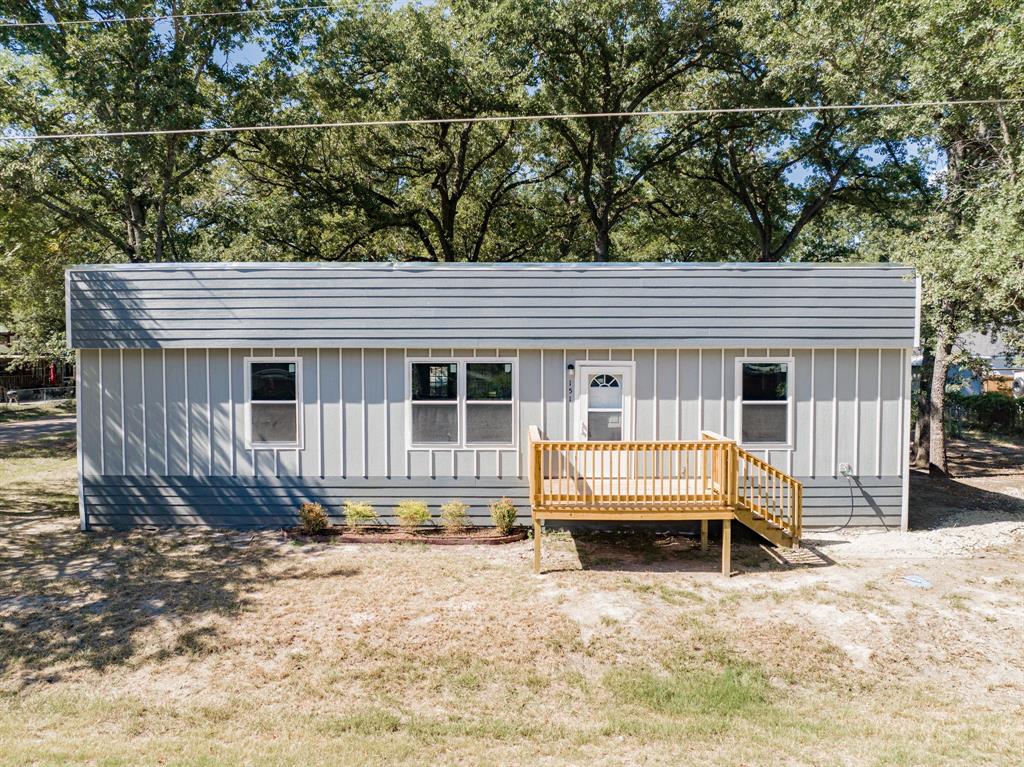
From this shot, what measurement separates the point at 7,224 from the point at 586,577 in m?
17.6

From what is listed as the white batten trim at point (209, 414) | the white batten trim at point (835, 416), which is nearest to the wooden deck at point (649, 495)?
the white batten trim at point (835, 416)

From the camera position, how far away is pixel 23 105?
13.9 m

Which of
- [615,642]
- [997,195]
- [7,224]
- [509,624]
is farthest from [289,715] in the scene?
[7,224]

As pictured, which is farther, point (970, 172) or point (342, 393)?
point (970, 172)

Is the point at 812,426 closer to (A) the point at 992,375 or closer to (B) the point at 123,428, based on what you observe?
(B) the point at 123,428

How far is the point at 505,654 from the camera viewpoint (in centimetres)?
525

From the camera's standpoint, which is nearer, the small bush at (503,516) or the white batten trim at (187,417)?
the small bush at (503,516)

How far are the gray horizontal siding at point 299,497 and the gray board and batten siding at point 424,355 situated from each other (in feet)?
0.07

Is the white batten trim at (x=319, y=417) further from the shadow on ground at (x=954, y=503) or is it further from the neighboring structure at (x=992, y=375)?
the neighboring structure at (x=992, y=375)

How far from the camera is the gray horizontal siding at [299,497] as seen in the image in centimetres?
903

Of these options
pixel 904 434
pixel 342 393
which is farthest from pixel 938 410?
pixel 342 393

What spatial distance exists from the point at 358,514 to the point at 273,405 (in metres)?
2.10

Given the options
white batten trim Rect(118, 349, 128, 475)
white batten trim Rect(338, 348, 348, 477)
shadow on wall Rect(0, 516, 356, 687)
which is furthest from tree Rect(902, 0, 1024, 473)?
white batten trim Rect(118, 349, 128, 475)

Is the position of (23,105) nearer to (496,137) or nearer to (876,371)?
(496,137)
